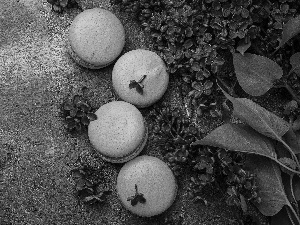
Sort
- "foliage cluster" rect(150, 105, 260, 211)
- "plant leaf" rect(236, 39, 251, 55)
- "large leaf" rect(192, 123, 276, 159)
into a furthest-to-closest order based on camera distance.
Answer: "plant leaf" rect(236, 39, 251, 55) < "foliage cluster" rect(150, 105, 260, 211) < "large leaf" rect(192, 123, 276, 159)

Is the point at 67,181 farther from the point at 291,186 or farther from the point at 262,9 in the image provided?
the point at 262,9

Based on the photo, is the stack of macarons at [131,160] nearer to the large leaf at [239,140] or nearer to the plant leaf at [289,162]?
the large leaf at [239,140]

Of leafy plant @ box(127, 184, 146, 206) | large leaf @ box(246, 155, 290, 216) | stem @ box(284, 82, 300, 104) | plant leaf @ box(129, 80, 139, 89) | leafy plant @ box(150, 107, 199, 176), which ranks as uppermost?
stem @ box(284, 82, 300, 104)

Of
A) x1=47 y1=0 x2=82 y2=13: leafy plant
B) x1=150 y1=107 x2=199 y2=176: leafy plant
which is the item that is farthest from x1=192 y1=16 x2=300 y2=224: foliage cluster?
x1=47 y1=0 x2=82 y2=13: leafy plant

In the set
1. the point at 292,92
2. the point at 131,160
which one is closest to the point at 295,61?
the point at 292,92

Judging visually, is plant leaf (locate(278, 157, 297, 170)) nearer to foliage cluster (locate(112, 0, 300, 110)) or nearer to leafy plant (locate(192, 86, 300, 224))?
leafy plant (locate(192, 86, 300, 224))

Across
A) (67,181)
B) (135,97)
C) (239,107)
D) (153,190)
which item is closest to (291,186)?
(239,107)
